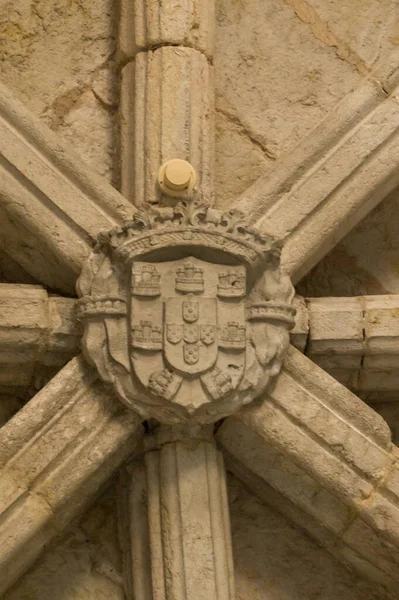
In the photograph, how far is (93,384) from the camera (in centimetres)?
347

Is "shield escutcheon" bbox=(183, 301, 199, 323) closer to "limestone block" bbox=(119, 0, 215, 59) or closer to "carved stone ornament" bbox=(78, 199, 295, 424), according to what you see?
"carved stone ornament" bbox=(78, 199, 295, 424)

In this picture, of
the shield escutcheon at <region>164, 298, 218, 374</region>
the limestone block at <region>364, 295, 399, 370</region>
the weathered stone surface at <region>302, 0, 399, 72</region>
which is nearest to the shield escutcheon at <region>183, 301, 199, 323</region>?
the shield escutcheon at <region>164, 298, 218, 374</region>

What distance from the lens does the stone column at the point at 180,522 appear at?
3.38 metres

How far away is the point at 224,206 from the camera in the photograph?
12.7ft

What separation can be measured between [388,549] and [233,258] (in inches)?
36.7

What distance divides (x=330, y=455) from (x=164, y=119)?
109 cm

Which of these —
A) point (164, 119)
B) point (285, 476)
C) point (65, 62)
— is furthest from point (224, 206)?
point (285, 476)

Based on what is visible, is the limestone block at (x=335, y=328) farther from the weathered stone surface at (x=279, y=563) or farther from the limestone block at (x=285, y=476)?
the weathered stone surface at (x=279, y=563)

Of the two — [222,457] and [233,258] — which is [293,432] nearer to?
[222,457]

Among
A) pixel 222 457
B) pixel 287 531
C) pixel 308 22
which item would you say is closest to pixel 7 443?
pixel 222 457

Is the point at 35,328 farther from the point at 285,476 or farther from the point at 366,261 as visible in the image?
the point at 366,261

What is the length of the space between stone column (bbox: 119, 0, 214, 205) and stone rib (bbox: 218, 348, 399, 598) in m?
0.65

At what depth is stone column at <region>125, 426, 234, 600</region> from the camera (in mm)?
3377

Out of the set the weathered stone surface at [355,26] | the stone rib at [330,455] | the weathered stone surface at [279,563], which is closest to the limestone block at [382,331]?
the stone rib at [330,455]
